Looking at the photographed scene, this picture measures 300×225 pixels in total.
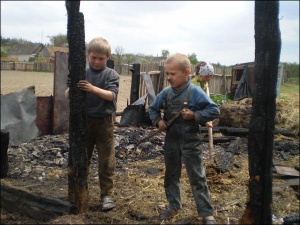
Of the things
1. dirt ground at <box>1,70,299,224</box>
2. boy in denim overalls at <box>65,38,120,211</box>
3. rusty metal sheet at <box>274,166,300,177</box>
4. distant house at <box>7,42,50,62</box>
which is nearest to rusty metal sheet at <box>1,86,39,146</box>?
dirt ground at <box>1,70,299,224</box>

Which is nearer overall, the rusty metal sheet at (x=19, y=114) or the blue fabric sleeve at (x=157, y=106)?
the blue fabric sleeve at (x=157, y=106)

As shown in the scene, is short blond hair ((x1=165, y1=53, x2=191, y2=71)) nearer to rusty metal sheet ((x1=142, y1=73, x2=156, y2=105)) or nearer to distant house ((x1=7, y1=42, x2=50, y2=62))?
rusty metal sheet ((x1=142, y1=73, x2=156, y2=105))

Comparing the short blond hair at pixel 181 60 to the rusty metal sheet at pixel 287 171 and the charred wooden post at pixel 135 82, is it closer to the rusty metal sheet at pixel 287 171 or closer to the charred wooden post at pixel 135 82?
the rusty metal sheet at pixel 287 171

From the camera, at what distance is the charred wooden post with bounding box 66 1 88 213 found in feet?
11.3

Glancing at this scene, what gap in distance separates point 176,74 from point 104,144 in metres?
1.24

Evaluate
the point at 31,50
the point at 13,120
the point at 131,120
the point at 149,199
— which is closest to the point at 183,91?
the point at 149,199

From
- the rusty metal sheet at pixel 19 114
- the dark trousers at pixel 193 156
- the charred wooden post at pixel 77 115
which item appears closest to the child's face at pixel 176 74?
the dark trousers at pixel 193 156

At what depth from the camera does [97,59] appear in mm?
3824

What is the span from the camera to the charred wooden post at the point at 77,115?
11.3ft

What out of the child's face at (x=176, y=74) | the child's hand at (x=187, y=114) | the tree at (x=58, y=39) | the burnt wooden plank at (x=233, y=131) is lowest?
the burnt wooden plank at (x=233, y=131)

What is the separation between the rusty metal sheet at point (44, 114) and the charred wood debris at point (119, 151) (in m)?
0.20

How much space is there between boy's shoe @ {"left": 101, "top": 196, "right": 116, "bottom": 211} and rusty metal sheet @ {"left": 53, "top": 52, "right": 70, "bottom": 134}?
3462 mm

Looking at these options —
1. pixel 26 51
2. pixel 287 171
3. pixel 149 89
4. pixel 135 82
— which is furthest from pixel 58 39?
pixel 287 171

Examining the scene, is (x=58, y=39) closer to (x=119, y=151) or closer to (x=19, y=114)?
(x=119, y=151)
